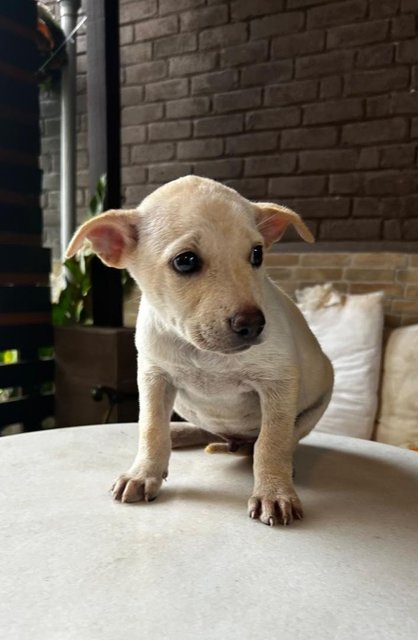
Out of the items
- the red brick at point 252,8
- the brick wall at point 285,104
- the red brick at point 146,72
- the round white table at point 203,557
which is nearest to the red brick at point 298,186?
the brick wall at point 285,104

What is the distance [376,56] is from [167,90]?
108 centimetres

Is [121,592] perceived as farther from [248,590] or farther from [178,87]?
[178,87]

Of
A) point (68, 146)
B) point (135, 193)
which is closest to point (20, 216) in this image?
point (135, 193)

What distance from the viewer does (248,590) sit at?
657 mm

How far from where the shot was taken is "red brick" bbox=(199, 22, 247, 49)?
9.22 ft

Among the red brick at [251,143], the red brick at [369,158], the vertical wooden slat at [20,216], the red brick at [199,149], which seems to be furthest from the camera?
the red brick at [199,149]

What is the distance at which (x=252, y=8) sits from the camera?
2.78m

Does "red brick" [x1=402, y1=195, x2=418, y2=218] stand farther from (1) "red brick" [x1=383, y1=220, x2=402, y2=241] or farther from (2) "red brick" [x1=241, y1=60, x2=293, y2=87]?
(2) "red brick" [x1=241, y1=60, x2=293, y2=87]

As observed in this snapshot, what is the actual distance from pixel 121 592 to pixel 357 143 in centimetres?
232

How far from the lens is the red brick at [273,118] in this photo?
106 inches

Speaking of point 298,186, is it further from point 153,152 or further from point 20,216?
point 20,216

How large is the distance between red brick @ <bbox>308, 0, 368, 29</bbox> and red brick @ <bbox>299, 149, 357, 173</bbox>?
1.86 ft

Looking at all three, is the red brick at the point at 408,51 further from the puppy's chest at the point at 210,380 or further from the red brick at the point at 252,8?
the puppy's chest at the point at 210,380

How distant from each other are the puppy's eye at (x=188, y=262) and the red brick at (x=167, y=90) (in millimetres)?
2391
